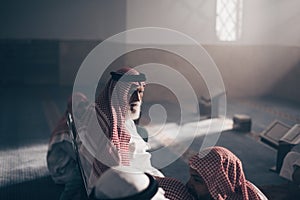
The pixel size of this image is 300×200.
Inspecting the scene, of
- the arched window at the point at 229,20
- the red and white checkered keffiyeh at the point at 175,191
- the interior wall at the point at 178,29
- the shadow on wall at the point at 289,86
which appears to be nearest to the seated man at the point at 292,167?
the red and white checkered keffiyeh at the point at 175,191

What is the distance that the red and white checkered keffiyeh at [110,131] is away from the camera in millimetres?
3098

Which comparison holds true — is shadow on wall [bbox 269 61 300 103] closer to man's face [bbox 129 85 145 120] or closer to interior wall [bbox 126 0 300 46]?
interior wall [bbox 126 0 300 46]

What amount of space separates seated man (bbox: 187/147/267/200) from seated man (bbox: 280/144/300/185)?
1758 millimetres

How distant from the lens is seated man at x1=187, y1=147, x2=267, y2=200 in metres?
2.53

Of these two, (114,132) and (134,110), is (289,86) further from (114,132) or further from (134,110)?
(114,132)

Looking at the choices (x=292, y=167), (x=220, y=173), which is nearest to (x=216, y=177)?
(x=220, y=173)

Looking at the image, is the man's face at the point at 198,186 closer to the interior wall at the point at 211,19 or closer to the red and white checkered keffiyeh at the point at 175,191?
the red and white checkered keffiyeh at the point at 175,191

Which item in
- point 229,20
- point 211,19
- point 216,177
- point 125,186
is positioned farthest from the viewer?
point 229,20

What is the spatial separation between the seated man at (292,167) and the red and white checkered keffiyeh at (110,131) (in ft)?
5.71

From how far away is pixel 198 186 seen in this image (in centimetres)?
258

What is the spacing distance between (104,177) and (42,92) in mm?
8154

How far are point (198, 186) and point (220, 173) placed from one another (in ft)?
0.52

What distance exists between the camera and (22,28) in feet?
32.9

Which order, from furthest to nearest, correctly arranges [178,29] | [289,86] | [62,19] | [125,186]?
1. [62,19]
2. [178,29]
3. [289,86]
4. [125,186]
